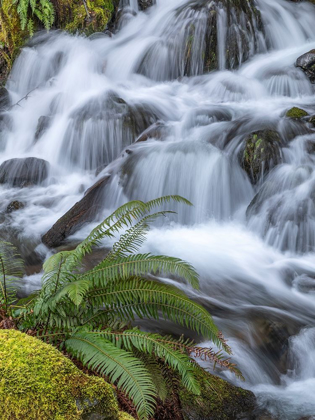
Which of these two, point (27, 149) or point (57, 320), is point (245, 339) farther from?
point (27, 149)

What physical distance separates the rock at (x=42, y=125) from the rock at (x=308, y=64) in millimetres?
7111

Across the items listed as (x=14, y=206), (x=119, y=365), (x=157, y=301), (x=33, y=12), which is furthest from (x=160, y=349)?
(x=33, y=12)

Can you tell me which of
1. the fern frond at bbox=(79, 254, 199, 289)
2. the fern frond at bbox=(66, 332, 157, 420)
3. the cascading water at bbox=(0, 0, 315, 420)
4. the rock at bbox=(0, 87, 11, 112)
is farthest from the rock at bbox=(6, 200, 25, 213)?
the fern frond at bbox=(66, 332, 157, 420)

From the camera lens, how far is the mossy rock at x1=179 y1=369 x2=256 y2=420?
306 centimetres

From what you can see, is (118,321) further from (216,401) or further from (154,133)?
(154,133)

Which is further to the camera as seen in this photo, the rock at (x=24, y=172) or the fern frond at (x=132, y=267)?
the rock at (x=24, y=172)

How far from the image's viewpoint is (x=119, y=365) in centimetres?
240

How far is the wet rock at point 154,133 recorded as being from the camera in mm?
9695

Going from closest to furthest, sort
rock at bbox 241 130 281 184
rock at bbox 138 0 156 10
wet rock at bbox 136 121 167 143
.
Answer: rock at bbox 241 130 281 184 < wet rock at bbox 136 121 167 143 < rock at bbox 138 0 156 10

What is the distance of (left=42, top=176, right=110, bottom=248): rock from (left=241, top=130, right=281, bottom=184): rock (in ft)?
9.31

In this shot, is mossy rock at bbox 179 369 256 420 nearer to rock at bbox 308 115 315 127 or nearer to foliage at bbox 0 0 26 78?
rock at bbox 308 115 315 127

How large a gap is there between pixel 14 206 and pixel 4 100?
548 cm

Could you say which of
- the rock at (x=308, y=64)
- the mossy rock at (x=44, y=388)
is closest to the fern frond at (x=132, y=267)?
the mossy rock at (x=44, y=388)

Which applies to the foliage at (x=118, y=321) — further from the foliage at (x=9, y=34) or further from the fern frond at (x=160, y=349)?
the foliage at (x=9, y=34)
